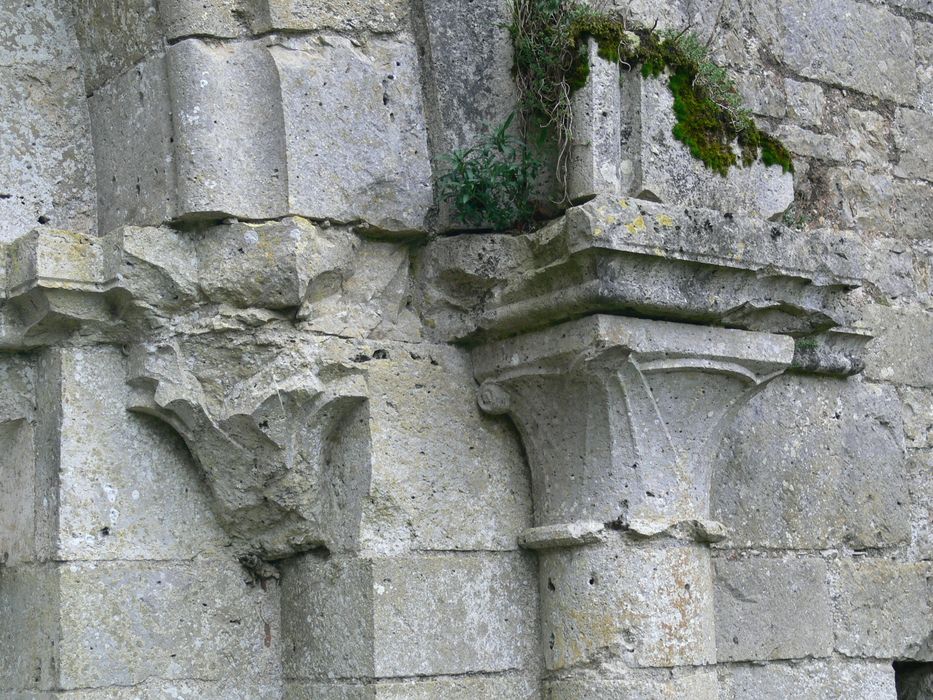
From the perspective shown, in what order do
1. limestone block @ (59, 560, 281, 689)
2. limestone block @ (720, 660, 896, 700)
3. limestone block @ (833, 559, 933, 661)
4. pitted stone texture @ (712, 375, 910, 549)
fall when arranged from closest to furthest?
1. limestone block @ (59, 560, 281, 689)
2. limestone block @ (720, 660, 896, 700)
3. pitted stone texture @ (712, 375, 910, 549)
4. limestone block @ (833, 559, 933, 661)

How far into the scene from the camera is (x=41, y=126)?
3.62 meters

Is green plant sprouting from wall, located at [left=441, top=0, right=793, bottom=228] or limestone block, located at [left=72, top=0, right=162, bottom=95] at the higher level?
limestone block, located at [left=72, top=0, right=162, bottom=95]

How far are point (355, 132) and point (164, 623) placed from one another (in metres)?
1.32

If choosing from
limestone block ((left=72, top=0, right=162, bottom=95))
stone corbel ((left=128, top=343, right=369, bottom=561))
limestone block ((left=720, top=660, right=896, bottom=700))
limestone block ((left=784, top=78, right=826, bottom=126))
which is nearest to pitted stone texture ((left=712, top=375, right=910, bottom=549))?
limestone block ((left=720, top=660, right=896, bottom=700))

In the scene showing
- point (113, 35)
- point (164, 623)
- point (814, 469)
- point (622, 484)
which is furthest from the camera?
point (814, 469)

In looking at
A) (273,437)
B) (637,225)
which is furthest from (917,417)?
(273,437)

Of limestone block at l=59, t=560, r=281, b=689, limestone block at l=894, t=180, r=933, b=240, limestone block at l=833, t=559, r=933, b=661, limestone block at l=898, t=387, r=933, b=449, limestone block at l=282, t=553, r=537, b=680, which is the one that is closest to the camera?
limestone block at l=59, t=560, r=281, b=689

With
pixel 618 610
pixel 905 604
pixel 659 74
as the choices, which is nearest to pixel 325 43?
pixel 659 74

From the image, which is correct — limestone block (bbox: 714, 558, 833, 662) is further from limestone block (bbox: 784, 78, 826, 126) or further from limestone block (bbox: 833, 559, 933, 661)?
limestone block (bbox: 784, 78, 826, 126)

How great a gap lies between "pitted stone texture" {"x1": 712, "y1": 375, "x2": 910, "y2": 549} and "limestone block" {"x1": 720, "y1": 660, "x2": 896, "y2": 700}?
1.18ft

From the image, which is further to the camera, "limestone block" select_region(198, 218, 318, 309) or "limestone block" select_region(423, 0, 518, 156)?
"limestone block" select_region(423, 0, 518, 156)

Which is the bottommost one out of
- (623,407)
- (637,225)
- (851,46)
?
(623,407)

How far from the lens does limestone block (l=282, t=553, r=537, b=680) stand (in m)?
3.33

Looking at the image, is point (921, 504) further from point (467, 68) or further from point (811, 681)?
point (467, 68)
